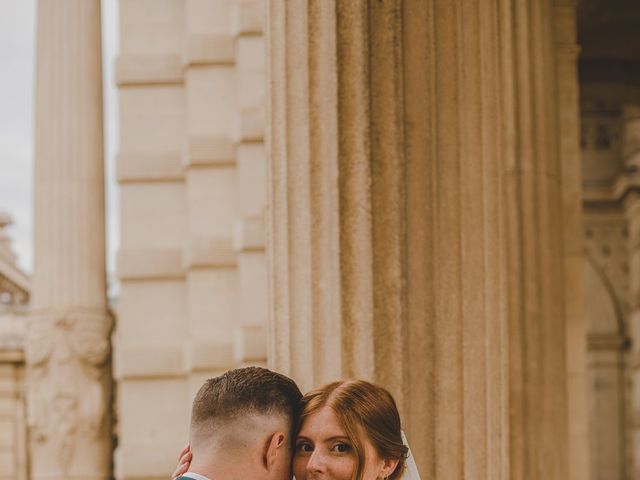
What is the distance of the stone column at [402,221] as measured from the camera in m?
6.42

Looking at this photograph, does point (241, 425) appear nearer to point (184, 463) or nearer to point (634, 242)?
point (184, 463)

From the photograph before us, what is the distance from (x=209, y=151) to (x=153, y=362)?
181cm

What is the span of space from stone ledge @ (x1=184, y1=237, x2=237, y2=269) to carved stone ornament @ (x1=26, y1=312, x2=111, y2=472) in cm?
122

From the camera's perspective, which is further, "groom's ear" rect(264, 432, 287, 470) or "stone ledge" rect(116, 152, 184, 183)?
"stone ledge" rect(116, 152, 184, 183)

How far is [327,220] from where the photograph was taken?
6.48 meters

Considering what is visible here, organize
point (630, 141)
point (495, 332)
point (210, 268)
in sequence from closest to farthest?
point (495, 332), point (210, 268), point (630, 141)

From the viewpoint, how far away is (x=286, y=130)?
21.8 feet

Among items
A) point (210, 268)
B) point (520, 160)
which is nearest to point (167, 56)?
point (210, 268)

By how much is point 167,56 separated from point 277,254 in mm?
6310

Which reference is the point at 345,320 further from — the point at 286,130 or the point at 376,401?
the point at 376,401

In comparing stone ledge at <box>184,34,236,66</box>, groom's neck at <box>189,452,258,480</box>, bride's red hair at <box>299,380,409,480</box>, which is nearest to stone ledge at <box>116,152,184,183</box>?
stone ledge at <box>184,34,236,66</box>

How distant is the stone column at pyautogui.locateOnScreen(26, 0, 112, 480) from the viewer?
484 inches

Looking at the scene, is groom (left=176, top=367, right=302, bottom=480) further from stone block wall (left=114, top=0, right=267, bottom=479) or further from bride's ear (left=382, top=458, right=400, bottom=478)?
stone block wall (left=114, top=0, right=267, bottom=479)

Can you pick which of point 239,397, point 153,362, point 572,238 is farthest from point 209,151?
point 239,397
